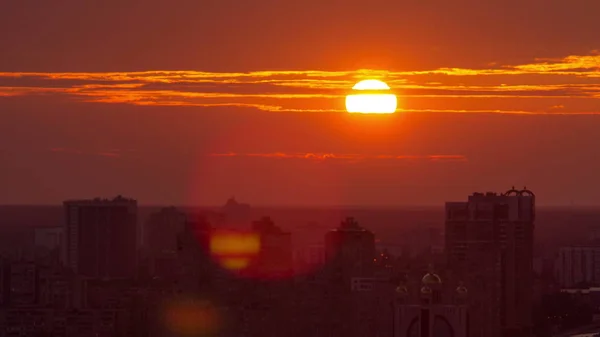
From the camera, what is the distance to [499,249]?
227ft

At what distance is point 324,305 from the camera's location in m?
61.2

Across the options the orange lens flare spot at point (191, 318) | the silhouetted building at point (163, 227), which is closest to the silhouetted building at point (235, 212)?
the silhouetted building at point (163, 227)

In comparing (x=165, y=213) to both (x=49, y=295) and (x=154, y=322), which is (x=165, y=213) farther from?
(x=154, y=322)

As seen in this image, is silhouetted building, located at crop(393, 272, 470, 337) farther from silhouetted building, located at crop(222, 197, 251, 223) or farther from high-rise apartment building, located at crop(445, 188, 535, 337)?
silhouetted building, located at crop(222, 197, 251, 223)

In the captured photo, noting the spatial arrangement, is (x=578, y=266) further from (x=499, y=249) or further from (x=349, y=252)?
(x=499, y=249)

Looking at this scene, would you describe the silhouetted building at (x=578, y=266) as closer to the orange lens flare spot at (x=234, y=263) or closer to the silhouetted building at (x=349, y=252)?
the silhouetted building at (x=349, y=252)

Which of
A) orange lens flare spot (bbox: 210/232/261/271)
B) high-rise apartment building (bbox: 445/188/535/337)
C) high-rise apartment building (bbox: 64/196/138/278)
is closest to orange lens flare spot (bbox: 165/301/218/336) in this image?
high-rise apartment building (bbox: 445/188/535/337)

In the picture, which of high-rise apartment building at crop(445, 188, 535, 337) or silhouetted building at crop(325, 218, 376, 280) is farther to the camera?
silhouetted building at crop(325, 218, 376, 280)

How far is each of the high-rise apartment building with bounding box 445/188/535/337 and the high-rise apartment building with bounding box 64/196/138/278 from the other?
19679mm

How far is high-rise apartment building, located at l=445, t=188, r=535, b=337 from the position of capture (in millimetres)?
64000

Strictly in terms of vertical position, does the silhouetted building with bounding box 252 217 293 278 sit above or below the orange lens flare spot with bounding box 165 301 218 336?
above

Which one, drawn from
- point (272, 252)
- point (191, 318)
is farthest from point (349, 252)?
point (191, 318)

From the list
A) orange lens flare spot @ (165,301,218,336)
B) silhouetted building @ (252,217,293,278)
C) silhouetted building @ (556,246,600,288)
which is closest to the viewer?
orange lens flare spot @ (165,301,218,336)

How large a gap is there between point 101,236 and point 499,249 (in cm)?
2818
